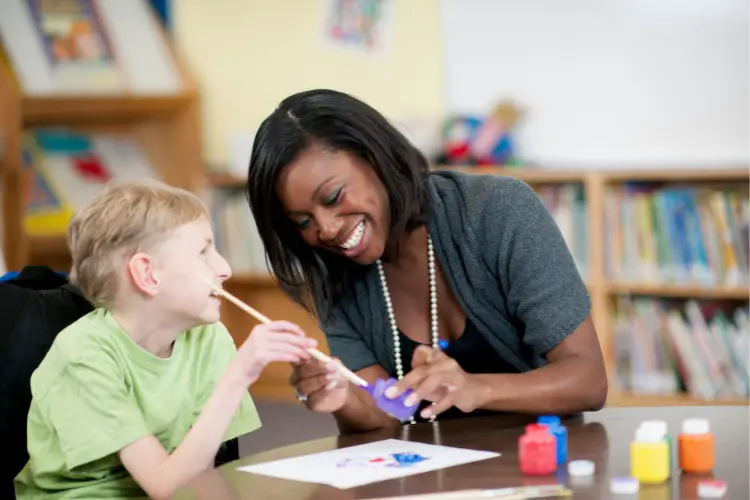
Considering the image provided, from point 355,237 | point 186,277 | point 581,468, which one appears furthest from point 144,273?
point 581,468

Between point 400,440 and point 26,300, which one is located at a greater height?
point 26,300

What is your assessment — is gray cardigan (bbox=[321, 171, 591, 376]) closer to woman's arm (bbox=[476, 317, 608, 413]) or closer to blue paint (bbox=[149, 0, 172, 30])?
woman's arm (bbox=[476, 317, 608, 413])

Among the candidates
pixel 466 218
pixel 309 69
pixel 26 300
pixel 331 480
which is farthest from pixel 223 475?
pixel 309 69

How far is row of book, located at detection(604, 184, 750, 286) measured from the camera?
3697mm

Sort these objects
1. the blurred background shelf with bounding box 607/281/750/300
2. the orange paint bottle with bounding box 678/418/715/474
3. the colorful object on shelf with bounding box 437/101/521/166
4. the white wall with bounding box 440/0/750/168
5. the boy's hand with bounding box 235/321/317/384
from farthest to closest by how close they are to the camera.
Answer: the colorful object on shelf with bounding box 437/101/521/166 < the white wall with bounding box 440/0/750/168 < the blurred background shelf with bounding box 607/281/750/300 < the boy's hand with bounding box 235/321/317/384 < the orange paint bottle with bounding box 678/418/715/474

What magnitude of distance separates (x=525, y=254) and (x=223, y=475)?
632 mm

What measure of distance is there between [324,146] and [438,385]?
16.6 inches

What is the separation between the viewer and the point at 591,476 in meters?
1.26

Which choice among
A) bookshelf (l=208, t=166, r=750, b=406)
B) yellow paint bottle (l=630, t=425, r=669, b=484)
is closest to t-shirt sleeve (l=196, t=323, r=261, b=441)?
yellow paint bottle (l=630, t=425, r=669, b=484)

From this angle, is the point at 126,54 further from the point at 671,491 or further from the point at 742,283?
the point at 671,491

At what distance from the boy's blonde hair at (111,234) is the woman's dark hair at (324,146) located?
0.15 metres

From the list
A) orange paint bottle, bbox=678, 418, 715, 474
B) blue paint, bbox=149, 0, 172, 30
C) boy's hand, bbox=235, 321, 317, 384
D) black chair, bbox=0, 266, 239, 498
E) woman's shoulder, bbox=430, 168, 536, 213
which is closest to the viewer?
orange paint bottle, bbox=678, 418, 715, 474

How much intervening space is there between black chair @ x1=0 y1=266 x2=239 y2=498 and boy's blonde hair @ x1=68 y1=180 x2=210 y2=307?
9 cm

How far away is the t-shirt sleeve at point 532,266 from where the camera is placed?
1.72 metres
